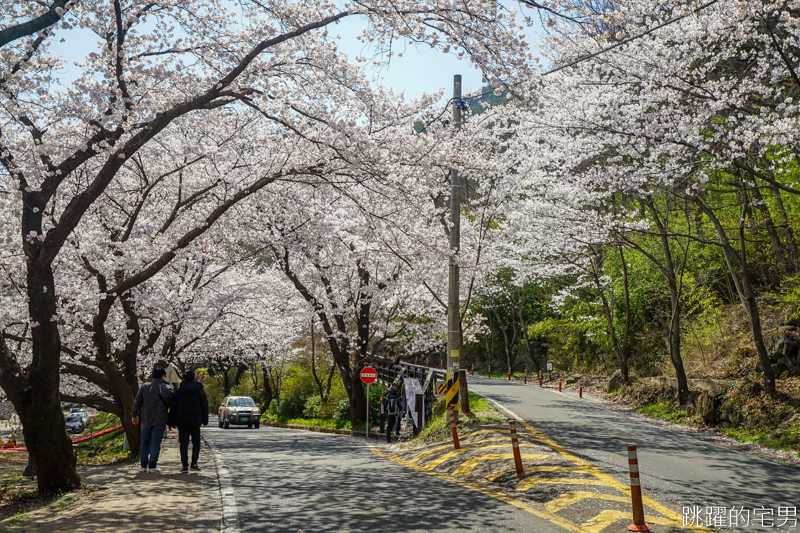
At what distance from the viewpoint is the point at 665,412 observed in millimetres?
21594

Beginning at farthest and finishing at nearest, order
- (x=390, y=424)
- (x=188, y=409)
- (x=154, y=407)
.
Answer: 1. (x=390, y=424)
2. (x=188, y=409)
3. (x=154, y=407)

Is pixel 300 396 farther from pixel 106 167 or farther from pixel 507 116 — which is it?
pixel 106 167

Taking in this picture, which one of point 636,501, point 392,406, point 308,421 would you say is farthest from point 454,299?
point 308,421

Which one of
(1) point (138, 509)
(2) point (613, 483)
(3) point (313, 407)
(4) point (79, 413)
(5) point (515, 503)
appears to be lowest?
(4) point (79, 413)

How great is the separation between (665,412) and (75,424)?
51.2m

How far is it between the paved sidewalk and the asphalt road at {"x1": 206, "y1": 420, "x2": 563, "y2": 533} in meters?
0.47

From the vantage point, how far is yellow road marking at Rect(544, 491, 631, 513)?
8.17m

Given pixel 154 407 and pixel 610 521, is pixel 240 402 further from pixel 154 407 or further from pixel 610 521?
pixel 610 521

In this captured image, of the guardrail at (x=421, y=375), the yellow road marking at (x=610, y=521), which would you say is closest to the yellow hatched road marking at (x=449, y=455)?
the yellow road marking at (x=610, y=521)

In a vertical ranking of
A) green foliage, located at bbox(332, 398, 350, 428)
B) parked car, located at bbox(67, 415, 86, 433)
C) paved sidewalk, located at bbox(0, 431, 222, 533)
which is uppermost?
paved sidewalk, located at bbox(0, 431, 222, 533)

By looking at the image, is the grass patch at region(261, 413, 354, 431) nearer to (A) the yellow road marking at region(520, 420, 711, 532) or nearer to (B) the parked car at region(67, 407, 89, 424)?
(A) the yellow road marking at region(520, 420, 711, 532)

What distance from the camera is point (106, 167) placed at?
31.5 ft

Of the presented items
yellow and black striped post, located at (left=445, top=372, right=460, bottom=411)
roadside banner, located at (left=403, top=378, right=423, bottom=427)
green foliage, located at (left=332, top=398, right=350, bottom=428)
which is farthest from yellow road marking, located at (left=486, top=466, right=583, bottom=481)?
green foliage, located at (left=332, top=398, right=350, bottom=428)

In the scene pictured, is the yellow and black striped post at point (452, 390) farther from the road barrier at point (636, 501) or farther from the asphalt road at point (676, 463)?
the road barrier at point (636, 501)
